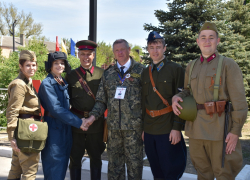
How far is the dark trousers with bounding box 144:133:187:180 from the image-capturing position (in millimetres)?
3367

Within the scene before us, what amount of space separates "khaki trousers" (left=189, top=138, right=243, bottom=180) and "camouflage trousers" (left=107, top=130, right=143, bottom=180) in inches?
33.5

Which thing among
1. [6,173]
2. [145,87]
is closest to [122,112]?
[145,87]

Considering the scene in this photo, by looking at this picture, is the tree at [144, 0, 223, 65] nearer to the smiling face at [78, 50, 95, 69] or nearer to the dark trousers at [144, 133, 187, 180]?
the smiling face at [78, 50, 95, 69]

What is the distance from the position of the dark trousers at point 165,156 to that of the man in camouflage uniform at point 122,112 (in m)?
0.25

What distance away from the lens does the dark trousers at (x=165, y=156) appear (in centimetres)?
337

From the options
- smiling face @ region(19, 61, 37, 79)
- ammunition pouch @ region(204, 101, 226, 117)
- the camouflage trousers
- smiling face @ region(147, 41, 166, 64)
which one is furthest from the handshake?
ammunition pouch @ region(204, 101, 226, 117)

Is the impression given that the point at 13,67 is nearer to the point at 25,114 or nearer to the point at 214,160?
the point at 25,114

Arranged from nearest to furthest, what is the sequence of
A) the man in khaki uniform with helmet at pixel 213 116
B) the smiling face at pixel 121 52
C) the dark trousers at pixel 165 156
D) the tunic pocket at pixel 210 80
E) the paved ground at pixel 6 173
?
1. the man in khaki uniform with helmet at pixel 213 116
2. the tunic pocket at pixel 210 80
3. the dark trousers at pixel 165 156
4. the smiling face at pixel 121 52
5. the paved ground at pixel 6 173

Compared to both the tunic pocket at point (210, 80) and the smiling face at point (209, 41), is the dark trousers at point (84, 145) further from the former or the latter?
the smiling face at point (209, 41)

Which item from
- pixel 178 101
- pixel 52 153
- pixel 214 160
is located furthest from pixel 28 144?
pixel 214 160

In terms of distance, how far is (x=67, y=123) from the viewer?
353 cm

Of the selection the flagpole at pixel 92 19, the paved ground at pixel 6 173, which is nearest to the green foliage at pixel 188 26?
the flagpole at pixel 92 19

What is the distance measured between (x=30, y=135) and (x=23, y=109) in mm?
344

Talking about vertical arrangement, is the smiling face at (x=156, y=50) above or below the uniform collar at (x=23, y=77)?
above
